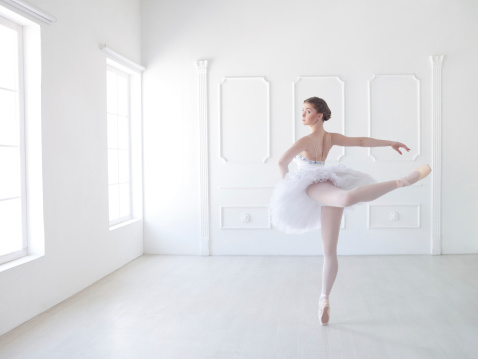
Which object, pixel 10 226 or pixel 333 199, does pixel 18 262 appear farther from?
pixel 333 199

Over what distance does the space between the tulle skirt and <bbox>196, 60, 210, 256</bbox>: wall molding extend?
8.97 ft

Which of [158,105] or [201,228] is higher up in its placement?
[158,105]

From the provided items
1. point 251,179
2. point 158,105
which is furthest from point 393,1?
point 158,105

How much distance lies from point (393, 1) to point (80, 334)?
5148mm

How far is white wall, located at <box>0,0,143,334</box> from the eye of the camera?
3.94 m

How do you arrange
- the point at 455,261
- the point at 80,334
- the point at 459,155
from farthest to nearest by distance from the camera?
the point at 459,155 < the point at 455,261 < the point at 80,334

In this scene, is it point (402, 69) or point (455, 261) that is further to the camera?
point (402, 69)

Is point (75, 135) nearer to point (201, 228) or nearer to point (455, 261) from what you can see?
point (201, 228)

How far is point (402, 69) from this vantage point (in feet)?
20.3

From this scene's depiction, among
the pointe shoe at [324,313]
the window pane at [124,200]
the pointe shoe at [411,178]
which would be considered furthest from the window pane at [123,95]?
the pointe shoe at [411,178]

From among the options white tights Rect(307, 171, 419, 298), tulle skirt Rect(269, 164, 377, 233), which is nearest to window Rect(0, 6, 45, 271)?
tulle skirt Rect(269, 164, 377, 233)

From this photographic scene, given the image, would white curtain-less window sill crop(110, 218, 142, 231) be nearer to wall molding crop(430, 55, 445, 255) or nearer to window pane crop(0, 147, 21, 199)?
window pane crop(0, 147, 21, 199)

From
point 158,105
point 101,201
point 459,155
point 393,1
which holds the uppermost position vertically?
point 393,1

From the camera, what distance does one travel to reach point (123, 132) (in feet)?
20.4
